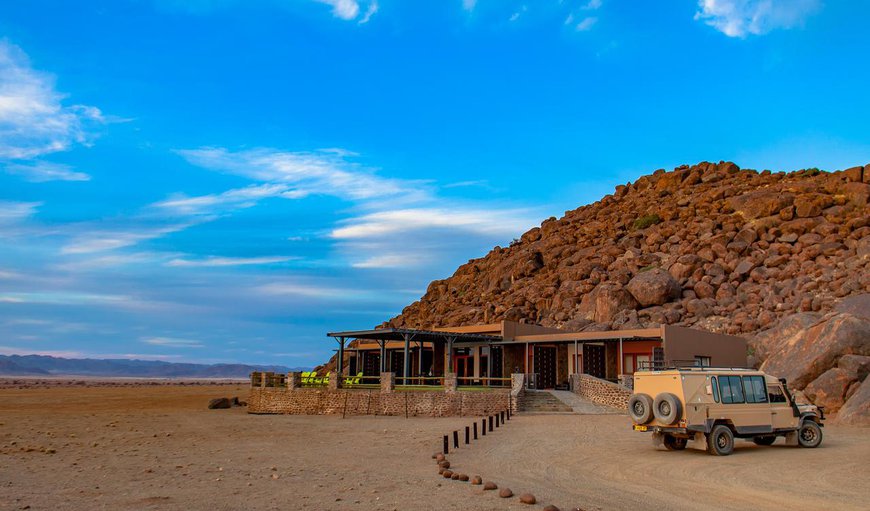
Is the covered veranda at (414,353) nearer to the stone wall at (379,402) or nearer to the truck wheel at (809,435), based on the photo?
the stone wall at (379,402)

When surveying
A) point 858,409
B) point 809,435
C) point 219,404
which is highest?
point 858,409

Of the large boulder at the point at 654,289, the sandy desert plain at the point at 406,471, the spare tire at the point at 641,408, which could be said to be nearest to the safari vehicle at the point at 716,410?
the spare tire at the point at 641,408

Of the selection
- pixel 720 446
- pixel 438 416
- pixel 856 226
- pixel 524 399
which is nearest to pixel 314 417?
pixel 438 416

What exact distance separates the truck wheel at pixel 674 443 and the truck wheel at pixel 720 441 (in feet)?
3.62

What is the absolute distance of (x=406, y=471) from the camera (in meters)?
14.5

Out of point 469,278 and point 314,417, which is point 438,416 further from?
point 469,278

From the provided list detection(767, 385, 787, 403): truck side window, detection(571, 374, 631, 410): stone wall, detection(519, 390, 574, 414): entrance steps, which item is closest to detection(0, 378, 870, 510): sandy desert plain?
detection(767, 385, 787, 403): truck side window

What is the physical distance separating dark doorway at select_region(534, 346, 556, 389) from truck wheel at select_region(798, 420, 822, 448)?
2183 cm

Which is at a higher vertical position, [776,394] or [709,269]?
[709,269]

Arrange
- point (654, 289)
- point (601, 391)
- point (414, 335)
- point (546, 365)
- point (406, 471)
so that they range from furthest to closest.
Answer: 1. point (654, 289)
2. point (546, 365)
3. point (414, 335)
4. point (601, 391)
5. point (406, 471)

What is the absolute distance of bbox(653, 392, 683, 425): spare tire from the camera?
53.5 ft

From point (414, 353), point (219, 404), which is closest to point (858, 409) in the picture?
point (414, 353)

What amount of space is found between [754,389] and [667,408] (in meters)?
2.59

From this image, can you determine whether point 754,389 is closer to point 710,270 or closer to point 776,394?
point 776,394
